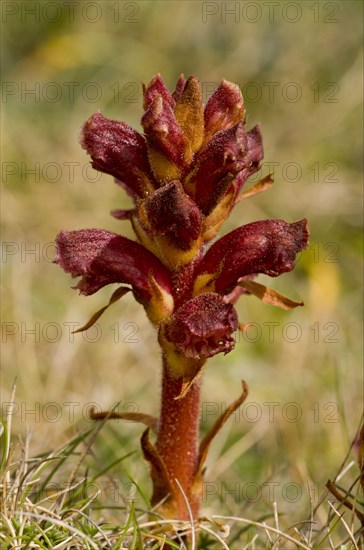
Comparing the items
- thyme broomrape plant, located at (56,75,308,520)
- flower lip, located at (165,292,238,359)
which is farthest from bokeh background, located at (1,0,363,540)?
flower lip, located at (165,292,238,359)

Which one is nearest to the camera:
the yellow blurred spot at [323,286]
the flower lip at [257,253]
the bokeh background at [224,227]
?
the flower lip at [257,253]

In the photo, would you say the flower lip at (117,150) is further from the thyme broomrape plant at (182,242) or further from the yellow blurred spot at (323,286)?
the yellow blurred spot at (323,286)

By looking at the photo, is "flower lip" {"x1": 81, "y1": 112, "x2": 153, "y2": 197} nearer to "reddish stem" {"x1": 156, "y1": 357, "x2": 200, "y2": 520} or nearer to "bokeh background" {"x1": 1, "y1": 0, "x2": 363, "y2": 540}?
"reddish stem" {"x1": 156, "y1": 357, "x2": 200, "y2": 520}

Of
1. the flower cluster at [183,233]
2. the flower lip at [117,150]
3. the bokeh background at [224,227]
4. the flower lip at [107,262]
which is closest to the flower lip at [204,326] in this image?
the flower cluster at [183,233]

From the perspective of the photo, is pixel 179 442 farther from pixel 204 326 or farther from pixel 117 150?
pixel 117 150

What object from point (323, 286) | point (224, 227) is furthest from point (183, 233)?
point (224, 227)

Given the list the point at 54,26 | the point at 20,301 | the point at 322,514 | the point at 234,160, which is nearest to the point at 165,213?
the point at 234,160
